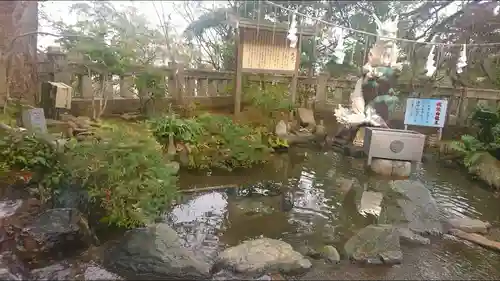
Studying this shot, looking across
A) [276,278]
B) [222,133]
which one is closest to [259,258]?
[276,278]

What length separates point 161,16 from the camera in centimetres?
646

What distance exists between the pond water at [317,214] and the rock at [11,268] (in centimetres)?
162

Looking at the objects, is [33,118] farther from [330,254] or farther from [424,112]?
[424,112]

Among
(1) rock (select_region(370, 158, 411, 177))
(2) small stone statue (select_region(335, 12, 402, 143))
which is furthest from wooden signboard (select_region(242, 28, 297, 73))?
(1) rock (select_region(370, 158, 411, 177))

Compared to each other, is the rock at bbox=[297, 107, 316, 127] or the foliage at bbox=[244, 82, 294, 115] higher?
the foliage at bbox=[244, 82, 294, 115]

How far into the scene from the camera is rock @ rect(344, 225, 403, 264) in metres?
3.98

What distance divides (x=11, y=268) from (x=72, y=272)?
1.67ft

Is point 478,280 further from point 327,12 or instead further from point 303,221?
point 327,12

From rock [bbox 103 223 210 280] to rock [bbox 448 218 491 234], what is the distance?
358cm

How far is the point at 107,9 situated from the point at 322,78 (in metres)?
7.44

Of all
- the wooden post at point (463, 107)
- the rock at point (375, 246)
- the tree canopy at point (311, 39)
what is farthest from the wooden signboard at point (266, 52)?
Result: the rock at point (375, 246)

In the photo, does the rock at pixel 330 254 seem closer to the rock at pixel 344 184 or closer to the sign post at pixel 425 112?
the rock at pixel 344 184

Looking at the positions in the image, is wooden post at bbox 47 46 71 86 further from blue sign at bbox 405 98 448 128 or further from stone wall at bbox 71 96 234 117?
blue sign at bbox 405 98 448 128

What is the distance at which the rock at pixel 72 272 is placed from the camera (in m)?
3.33
